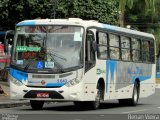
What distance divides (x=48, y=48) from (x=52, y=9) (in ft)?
58.0

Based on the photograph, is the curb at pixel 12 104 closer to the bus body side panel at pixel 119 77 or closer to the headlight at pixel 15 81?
the headlight at pixel 15 81

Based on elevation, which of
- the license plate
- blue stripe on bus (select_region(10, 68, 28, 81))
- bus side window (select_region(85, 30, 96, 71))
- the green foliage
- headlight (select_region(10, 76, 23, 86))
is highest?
the green foliage

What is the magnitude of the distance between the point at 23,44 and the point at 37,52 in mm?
650

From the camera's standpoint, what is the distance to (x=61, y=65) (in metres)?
20.6

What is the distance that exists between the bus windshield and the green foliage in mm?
Answer: 16575

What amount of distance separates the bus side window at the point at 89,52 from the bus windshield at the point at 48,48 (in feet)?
1.10

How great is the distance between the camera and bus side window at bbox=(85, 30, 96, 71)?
68.9 ft

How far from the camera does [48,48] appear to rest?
2088cm

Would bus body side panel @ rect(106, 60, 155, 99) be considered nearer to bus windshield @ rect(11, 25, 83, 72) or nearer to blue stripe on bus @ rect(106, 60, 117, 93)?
blue stripe on bus @ rect(106, 60, 117, 93)

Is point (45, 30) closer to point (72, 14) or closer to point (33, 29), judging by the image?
point (33, 29)

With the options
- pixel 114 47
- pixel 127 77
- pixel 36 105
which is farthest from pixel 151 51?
pixel 36 105

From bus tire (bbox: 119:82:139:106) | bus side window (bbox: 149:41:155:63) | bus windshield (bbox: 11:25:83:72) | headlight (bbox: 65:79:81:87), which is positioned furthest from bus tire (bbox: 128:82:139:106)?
bus windshield (bbox: 11:25:83:72)

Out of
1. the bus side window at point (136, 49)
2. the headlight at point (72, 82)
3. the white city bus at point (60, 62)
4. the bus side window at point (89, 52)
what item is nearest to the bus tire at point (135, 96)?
the bus side window at point (136, 49)

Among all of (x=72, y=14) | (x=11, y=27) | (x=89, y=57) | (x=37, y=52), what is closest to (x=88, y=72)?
(x=89, y=57)
